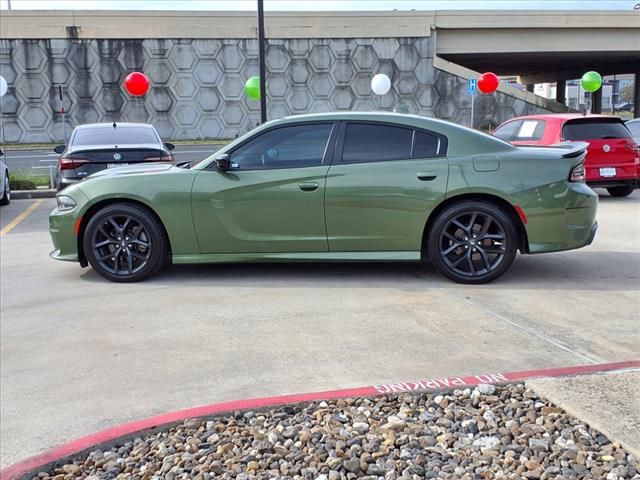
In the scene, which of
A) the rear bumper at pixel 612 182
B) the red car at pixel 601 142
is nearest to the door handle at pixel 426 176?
the red car at pixel 601 142

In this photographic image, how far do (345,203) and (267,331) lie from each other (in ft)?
5.62

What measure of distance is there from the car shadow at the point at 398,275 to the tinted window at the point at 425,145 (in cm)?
117

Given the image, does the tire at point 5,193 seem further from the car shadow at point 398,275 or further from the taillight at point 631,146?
the taillight at point 631,146

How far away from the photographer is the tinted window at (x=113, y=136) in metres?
11.0

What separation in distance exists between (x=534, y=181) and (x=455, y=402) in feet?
10.6

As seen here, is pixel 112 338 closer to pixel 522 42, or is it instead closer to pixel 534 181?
pixel 534 181

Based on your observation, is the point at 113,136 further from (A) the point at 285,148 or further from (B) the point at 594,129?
(B) the point at 594,129

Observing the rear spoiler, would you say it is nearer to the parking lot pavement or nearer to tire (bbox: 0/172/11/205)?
the parking lot pavement

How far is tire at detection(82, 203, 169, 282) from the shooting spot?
6.63 meters

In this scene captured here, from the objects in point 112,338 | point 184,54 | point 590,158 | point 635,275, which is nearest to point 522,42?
point 184,54

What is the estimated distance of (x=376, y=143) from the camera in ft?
21.6

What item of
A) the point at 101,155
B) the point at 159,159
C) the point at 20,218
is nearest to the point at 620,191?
the point at 159,159

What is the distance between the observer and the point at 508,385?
384cm

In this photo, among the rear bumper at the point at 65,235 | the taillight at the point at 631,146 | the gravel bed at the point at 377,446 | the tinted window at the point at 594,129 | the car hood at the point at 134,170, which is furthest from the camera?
the taillight at the point at 631,146
